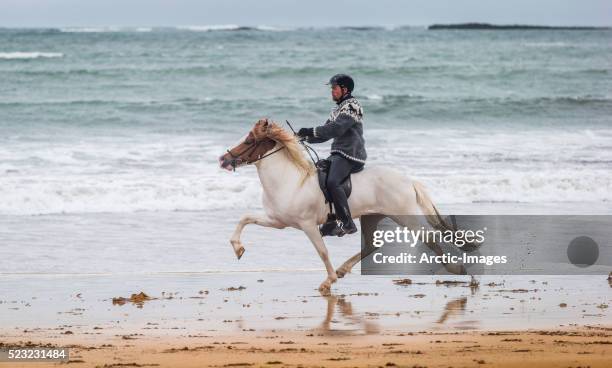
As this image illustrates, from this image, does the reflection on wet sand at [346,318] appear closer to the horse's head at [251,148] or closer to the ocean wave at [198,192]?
the horse's head at [251,148]

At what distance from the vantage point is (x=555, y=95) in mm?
39375

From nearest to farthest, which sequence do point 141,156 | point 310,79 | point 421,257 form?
point 421,257 → point 141,156 → point 310,79

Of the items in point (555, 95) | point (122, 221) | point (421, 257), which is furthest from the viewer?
point (555, 95)

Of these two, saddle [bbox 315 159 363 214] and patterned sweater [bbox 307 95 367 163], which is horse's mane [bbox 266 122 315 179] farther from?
patterned sweater [bbox 307 95 367 163]

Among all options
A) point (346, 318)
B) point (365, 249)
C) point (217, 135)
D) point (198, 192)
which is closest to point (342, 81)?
point (365, 249)

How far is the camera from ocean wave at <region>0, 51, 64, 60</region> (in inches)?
2200

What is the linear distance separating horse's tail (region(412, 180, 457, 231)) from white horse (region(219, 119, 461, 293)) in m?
0.20

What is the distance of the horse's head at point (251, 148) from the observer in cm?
988

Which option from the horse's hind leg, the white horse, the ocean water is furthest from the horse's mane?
Result: the ocean water

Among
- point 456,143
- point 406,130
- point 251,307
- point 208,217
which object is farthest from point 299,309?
point 406,130

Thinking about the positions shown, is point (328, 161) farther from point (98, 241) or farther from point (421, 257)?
point (98, 241)

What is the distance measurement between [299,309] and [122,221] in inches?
254

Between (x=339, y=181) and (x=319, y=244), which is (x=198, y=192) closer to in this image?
(x=319, y=244)

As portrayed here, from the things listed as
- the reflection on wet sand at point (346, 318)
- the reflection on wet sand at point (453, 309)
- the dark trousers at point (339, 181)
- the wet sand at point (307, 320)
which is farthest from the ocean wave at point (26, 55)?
the reflection on wet sand at point (453, 309)
